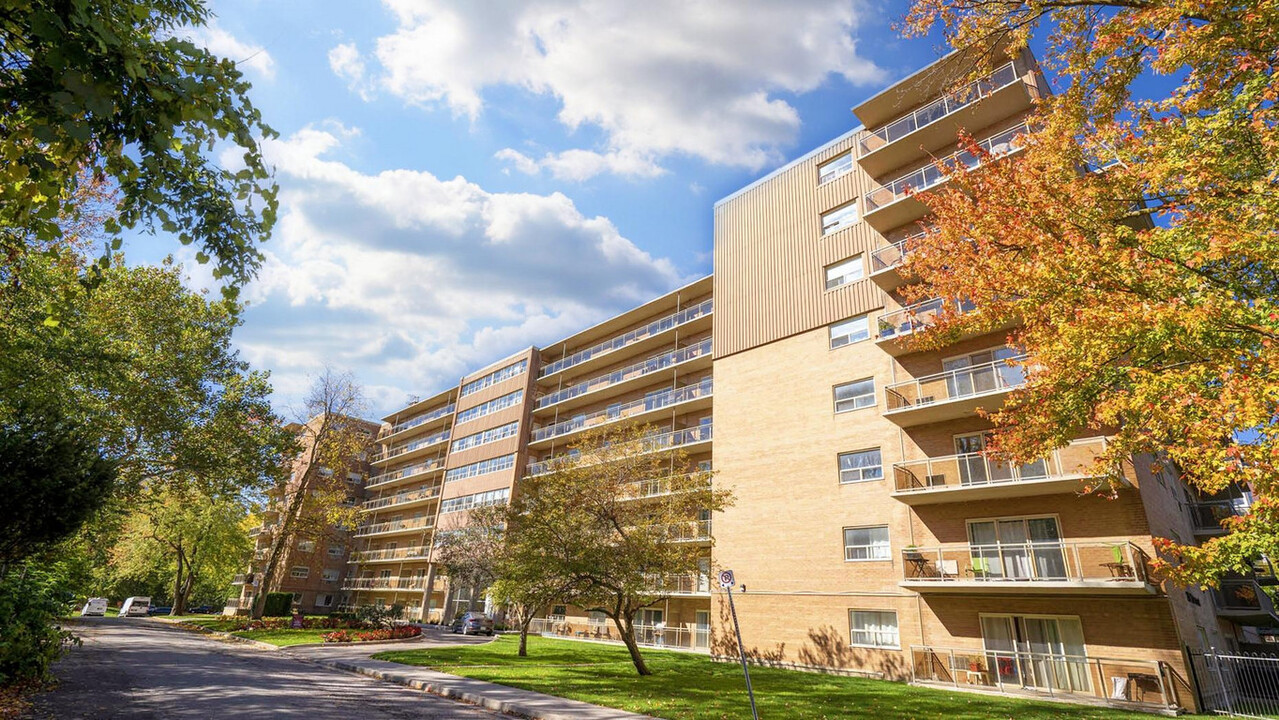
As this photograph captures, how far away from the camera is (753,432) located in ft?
87.7

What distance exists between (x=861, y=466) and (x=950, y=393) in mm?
4338

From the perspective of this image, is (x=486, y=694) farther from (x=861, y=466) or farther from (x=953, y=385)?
(x=953, y=385)

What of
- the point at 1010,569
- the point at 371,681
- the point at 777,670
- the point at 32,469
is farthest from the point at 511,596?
the point at 1010,569

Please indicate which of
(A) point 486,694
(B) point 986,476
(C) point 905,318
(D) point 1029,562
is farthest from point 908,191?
(A) point 486,694

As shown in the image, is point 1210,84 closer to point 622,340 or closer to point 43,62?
point 43,62

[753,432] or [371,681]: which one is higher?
[753,432]

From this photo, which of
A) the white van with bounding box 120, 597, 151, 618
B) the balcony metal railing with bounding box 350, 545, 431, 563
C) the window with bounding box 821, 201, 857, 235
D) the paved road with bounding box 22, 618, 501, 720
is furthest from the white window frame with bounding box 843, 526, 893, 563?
the white van with bounding box 120, 597, 151, 618

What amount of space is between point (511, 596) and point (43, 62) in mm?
17436

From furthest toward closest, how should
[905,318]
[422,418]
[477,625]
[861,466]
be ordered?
1. [422,418]
2. [477,625]
3. [861,466]
4. [905,318]

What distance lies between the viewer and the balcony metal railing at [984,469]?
1709 cm

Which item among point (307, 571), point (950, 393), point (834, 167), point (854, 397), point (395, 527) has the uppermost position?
point (834, 167)

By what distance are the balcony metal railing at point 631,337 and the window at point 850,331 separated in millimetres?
9681

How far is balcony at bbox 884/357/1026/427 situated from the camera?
19.0 metres

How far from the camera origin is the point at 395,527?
54.9m
